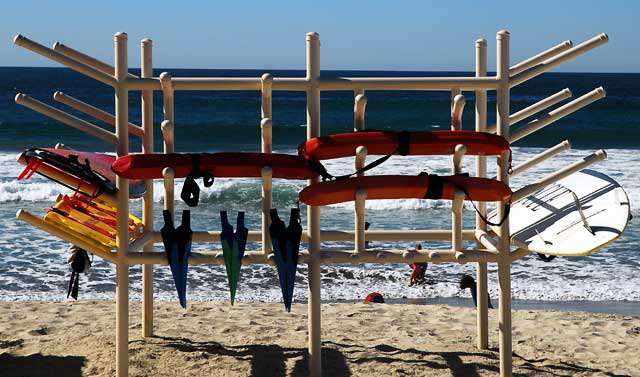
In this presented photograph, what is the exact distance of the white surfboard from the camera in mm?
4180

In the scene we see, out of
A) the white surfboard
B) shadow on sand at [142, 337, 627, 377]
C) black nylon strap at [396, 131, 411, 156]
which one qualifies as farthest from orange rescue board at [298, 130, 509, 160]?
shadow on sand at [142, 337, 627, 377]

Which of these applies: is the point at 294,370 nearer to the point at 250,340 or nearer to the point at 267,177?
the point at 250,340

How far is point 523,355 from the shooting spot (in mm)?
5246

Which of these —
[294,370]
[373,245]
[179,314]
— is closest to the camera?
[294,370]

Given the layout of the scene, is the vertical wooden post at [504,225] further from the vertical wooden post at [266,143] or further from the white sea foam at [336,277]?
the white sea foam at [336,277]

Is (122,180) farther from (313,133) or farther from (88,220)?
(313,133)

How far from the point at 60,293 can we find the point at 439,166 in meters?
11.4

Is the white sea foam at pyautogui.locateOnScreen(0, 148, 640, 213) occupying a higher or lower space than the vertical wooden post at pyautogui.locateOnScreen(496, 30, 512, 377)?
higher

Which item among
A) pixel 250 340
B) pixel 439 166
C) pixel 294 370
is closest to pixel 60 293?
pixel 250 340

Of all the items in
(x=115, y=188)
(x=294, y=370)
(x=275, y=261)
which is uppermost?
(x=115, y=188)

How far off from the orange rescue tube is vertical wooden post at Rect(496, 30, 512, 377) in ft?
1.13

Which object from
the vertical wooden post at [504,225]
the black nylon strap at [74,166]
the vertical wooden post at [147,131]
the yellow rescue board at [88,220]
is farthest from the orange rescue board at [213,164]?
the vertical wooden post at [504,225]

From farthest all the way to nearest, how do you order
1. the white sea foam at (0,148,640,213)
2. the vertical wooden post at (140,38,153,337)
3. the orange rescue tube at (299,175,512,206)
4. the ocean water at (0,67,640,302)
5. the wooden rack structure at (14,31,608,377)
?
the white sea foam at (0,148,640,213), the ocean water at (0,67,640,302), the vertical wooden post at (140,38,153,337), the wooden rack structure at (14,31,608,377), the orange rescue tube at (299,175,512,206)

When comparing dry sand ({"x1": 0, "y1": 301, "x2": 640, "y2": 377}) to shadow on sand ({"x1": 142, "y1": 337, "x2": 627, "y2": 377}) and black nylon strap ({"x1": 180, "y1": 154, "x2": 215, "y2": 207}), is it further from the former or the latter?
black nylon strap ({"x1": 180, "y1": 154, "x2": 215, "y2": 207})
